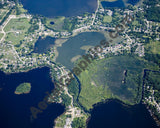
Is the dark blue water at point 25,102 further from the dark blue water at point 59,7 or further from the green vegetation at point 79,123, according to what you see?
the dark blue water at point 59,7

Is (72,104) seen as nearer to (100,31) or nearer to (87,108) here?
(87,108)

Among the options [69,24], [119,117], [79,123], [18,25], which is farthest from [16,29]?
[119,117]

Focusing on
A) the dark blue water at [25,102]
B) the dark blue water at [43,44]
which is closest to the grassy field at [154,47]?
the dark blue water at [43,44]

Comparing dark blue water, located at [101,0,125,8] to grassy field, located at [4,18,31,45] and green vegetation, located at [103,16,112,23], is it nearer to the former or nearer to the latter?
green vegetation, located at [103,16,112,23]

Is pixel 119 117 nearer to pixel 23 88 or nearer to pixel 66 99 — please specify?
pixel 66 99

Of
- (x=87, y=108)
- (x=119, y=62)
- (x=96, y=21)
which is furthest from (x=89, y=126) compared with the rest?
(x=96, y=21)

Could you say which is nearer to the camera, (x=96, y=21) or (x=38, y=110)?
(x=38, y=110)
